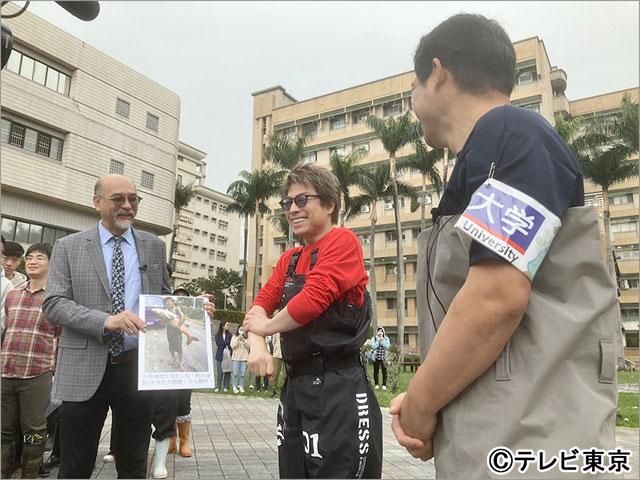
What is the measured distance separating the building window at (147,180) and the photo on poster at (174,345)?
37000 mm

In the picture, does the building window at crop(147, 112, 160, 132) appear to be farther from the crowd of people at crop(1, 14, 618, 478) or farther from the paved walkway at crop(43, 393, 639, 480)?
the crowd of people at crop(1, 14, 618, 478)

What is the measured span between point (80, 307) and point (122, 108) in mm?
37739

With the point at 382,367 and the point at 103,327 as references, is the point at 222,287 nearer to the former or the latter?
the point at 382,367

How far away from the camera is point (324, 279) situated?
2.24m

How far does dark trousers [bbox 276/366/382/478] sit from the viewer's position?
2191 mm

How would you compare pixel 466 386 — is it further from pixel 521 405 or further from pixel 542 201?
pixel 542 201

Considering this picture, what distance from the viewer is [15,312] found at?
205 inches

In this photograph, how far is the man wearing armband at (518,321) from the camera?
115 centimetres

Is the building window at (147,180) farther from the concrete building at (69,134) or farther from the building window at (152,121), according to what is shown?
the building window at (152,121)

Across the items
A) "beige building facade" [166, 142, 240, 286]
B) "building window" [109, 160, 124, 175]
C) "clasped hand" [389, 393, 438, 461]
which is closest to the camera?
"clasped hand" [389, 393, 438, 461]

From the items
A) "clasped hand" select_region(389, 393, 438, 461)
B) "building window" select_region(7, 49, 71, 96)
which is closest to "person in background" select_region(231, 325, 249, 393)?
"clasped hand" select_region(389, 393, 438, 461)

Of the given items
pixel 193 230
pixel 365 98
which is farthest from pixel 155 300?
pixel 193 230

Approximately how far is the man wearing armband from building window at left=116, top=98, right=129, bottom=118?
39.4 m

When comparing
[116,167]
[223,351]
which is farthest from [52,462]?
[116,167]
